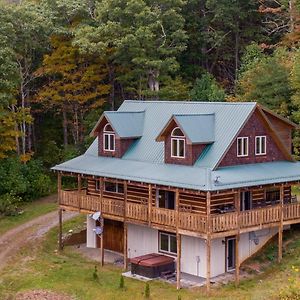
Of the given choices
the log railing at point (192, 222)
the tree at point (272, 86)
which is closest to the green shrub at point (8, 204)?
the log railing at point (192, 222)

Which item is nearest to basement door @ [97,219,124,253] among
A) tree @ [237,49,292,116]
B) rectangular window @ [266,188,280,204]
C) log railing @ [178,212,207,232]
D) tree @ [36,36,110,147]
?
log railing @ [178,212,207,232]

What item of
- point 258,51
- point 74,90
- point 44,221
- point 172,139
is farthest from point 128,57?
point 172,139

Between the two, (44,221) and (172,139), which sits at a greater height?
(172,139)

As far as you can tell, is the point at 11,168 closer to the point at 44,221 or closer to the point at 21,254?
the point at 44,221

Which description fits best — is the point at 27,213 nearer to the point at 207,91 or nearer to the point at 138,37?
the point at 138,37

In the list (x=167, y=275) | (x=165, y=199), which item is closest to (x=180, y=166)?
(x=165, y=199)
